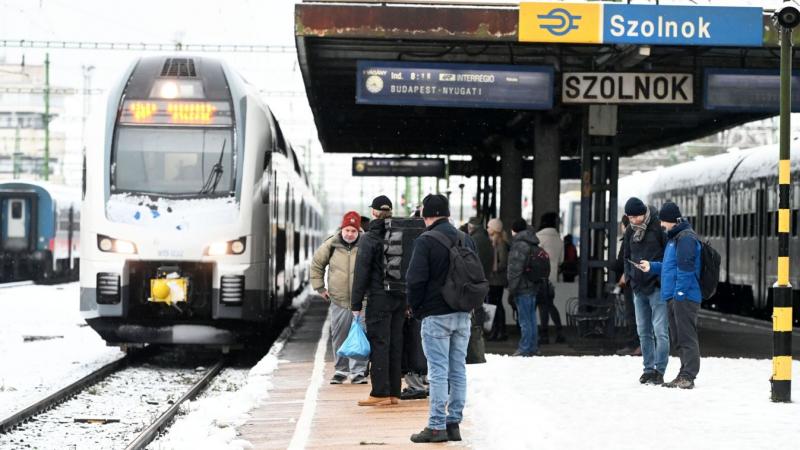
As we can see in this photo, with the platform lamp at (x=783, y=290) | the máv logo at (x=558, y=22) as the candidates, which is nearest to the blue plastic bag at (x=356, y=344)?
the platform lamp at (x=783, y=290)

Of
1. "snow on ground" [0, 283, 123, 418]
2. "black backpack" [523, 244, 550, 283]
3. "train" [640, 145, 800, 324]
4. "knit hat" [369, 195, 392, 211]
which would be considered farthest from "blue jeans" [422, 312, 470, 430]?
"train" [640, 145, 800, 324]

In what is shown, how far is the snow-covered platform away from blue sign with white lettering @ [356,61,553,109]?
368 cm

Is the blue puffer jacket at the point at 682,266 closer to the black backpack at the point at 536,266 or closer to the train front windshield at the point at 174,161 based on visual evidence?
the black backpack at the point at 536,266

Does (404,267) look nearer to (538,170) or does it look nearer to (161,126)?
(161,126)

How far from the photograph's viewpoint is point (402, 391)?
1144 cm

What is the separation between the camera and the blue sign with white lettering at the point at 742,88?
53.3 feet

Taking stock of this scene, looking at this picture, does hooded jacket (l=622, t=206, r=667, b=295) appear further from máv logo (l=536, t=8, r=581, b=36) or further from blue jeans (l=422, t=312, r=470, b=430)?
blue jeans (l=422, t=312, r=470, b=430)

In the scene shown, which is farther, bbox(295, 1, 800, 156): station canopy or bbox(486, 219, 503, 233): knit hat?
bbox(486, 219, 503, 233): knit hat

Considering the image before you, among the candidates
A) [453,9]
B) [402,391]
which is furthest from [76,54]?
[402,391]

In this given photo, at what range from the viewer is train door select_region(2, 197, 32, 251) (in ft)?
130

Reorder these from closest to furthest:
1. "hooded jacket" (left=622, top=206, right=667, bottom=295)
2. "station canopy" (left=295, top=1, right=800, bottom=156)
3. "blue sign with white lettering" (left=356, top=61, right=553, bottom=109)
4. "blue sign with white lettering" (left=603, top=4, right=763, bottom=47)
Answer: "hooded jacket" (left=622, top=206, right=667, bottom=295), "station canopy" (left=295, top=1, right=800, bottom=156), "blue sign with white lettering" (left=603, top=4, right=763, bottom=47), "blue sign with white lettering" (left=356, top=61, right=553, bottom=109)

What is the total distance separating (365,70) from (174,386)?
14.3 ft

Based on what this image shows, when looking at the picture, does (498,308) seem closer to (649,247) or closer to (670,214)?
(649,247)

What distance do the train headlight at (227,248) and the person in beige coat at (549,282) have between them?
3.74m
